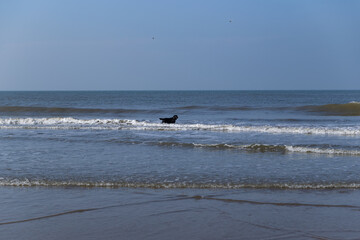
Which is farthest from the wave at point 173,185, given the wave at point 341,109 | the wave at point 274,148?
the wave at point 341,109

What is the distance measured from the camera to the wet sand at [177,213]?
5711 millimetres

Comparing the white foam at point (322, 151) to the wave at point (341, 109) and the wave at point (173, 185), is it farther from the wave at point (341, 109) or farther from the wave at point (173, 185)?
the wave at point (341, 109)

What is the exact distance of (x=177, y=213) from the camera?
662 centimetres

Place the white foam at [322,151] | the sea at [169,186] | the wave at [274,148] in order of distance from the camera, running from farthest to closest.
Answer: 1. the wave at [274,148]
2. the white foam at [322,151]
3. the sea at [169,186]

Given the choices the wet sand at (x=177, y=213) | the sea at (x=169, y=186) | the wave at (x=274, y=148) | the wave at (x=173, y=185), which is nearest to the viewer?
the wet sand at (x=177, y=213)

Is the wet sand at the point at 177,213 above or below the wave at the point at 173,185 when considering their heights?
below

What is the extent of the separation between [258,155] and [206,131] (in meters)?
8.01

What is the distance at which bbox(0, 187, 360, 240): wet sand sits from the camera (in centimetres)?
571

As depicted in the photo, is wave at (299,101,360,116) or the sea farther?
wave at (299,101,360,116)

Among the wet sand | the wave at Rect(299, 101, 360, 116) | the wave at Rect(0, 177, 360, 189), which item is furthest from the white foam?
the wave at Rect(299, 101, 360, 116)

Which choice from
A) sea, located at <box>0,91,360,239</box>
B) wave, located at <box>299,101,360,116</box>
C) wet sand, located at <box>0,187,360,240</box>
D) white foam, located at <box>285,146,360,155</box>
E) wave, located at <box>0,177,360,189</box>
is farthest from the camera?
wave, located at <box>299,101,360,116</box>

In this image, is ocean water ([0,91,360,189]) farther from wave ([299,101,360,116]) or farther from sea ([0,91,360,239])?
wave ([299,101,360,116])

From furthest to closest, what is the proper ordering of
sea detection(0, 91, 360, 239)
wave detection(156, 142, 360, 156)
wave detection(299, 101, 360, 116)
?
wave detection(299, 101, 360, 116)
wave detection(156, 142, 360, 156)
sea detection(0, 91, 360, 239)

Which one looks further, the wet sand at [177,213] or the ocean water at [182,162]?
the ocean water at [182,162]
